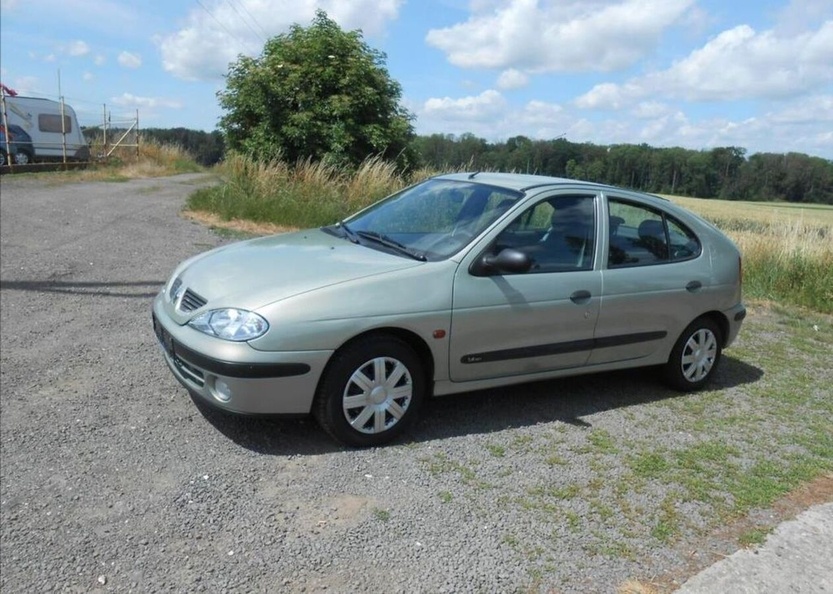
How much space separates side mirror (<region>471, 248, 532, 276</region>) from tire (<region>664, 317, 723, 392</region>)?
181 centimetres

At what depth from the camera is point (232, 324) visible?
13.0ft

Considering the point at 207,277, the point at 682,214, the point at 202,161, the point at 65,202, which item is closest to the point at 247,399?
the point at 207,277

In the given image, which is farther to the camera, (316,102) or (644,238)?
(316,102)

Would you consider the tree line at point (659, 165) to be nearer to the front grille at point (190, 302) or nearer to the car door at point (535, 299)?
the car door at point (535, 299)

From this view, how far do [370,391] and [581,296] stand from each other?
1.64 metres

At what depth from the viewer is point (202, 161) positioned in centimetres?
3841

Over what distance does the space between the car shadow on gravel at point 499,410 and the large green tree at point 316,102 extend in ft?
34.8

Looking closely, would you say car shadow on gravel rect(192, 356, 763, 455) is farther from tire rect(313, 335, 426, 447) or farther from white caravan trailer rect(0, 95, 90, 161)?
white caravan trailer rect(0, 95, 90, 161)

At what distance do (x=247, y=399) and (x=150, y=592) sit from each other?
117cm

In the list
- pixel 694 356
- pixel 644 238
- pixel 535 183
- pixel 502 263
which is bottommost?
pixel 694 356

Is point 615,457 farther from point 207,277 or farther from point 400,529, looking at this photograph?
point 207,277

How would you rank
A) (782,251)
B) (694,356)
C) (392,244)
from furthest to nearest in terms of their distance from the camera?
(782,251)
(694,356)
(392,244)

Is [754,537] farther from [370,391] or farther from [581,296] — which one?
[370,391]

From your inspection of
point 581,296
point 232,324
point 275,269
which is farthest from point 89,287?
point 581,296
